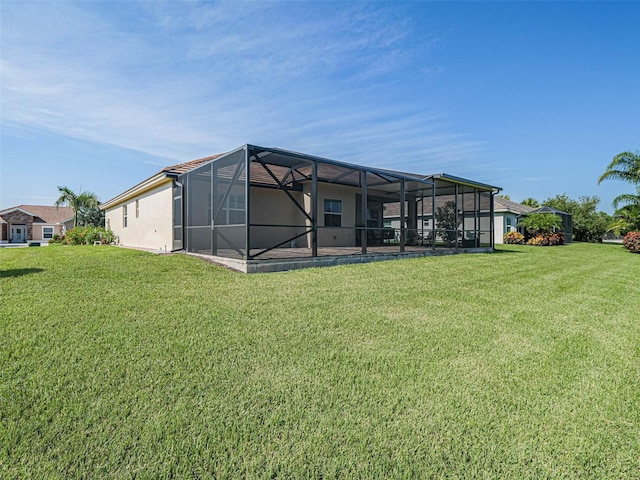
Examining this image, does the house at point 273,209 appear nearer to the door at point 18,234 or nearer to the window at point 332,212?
the window at point 332,212

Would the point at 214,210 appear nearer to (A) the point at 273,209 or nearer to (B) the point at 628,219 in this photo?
(A) the point at 273,209

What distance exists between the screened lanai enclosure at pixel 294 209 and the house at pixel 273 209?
0.11ft

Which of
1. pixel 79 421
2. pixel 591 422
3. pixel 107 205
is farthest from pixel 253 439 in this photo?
pixel 107 205

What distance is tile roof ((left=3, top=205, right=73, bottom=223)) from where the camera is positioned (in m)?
35.6

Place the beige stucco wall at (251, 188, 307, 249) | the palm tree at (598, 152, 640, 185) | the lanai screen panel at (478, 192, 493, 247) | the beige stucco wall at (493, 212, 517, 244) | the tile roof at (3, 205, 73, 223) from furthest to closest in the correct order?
the tile roof at (3, 205, 73, 223), the beige stucco wall at (493, 212, 517, 244), the palm tree at (598, 152, 640, 185), the lanai screen panel at (478, 192, 493, 247), the beige stucco wall at (251, 188, 307, 249)

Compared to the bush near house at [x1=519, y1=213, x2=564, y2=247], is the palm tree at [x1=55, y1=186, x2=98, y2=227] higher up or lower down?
higher up

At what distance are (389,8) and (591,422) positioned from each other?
1024cm

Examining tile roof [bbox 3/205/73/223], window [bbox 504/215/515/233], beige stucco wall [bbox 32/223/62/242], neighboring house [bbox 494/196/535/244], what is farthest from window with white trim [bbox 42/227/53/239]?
window [bbox 504/215/515/233]

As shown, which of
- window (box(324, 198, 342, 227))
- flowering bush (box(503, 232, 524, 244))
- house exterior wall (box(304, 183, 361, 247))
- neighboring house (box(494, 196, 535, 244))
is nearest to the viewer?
house exterior wall (box(304, 183, 361, 247))

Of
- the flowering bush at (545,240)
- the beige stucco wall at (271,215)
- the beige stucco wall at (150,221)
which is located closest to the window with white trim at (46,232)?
the beige stucco wall at (150,221)

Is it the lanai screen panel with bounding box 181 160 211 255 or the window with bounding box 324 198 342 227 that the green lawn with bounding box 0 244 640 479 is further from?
the window with bounding box 324 198 342 227

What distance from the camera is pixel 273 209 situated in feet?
40.3

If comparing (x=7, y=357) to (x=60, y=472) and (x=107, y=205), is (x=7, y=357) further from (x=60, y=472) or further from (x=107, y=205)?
(x=107, y=205)

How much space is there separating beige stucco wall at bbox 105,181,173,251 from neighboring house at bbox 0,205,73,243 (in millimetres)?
26398
